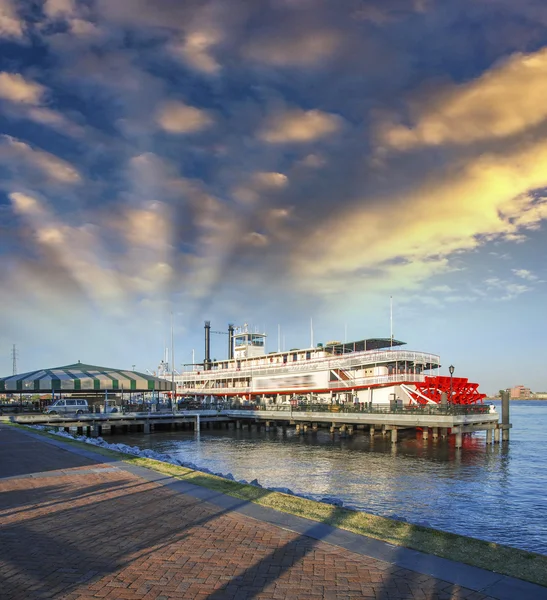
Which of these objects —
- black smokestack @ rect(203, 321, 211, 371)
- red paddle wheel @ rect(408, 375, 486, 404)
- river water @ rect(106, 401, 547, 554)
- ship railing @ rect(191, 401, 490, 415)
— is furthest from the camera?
black smokestack @ rect(203, 321, 211, 371)

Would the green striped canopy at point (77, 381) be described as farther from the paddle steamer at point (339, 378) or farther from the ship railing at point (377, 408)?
the paddle steamer at point (339, 378)

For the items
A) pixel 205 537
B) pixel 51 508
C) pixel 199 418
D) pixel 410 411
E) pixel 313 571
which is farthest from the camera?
pixel 199 418

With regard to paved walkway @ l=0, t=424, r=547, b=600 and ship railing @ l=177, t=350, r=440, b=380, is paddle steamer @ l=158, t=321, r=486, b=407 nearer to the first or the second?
ship railing @ l=177, t=350, r=440, b=380

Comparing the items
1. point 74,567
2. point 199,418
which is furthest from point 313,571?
point 199,418

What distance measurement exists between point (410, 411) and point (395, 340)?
2142cm

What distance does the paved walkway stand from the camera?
6.16 m

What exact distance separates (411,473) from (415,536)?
699 inches

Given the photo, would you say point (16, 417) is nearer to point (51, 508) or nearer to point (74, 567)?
point (51, 508)

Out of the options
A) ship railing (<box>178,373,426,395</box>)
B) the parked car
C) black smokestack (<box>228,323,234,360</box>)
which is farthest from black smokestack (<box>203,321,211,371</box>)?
the parked car

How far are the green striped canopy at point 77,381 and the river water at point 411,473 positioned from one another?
16.9ft

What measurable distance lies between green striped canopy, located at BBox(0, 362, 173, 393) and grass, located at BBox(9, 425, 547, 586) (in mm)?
31756

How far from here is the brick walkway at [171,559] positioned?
6164 mm

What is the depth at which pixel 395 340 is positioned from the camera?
192ft

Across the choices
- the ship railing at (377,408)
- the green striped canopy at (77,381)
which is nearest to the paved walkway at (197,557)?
the ship railing at (377,408)
